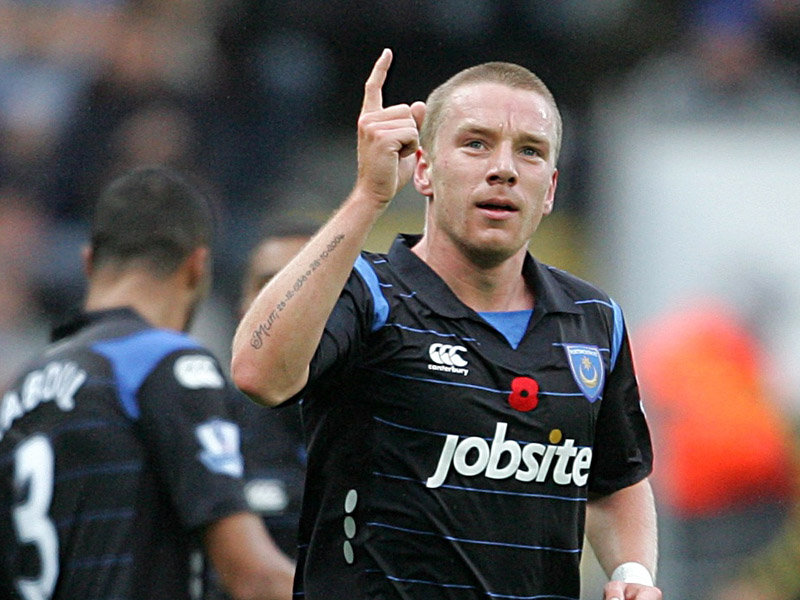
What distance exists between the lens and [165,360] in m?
5.09

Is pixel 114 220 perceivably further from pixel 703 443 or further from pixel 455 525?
pixel 703 443

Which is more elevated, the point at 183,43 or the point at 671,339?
the point at 183,43

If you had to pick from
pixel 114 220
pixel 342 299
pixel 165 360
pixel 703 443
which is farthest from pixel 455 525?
pixel 703 443

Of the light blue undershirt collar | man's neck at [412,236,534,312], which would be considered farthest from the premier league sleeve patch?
the light blue undershirt collar

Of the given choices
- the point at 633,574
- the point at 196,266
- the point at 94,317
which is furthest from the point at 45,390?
the point at 633,574

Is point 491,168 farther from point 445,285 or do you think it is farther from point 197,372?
point 197,372

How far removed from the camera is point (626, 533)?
427 cm

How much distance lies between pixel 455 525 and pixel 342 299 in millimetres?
602

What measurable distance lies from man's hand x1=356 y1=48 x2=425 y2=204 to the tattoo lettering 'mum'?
18cm

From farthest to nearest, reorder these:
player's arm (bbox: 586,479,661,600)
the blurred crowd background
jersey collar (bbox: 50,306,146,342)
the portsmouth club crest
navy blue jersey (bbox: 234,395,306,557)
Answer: the blurred crowd background < navy blue jersey (bbox: 234,395,306,557) < jersey collar (bbox: 50,306,146,342) < player's arm (bbox: 586,479,661,600) < the portsmouth club crest

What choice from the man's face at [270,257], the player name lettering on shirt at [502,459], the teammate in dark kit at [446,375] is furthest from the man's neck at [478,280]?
the man's face at [270,257]

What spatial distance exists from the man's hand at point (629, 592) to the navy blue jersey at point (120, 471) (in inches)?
57.6

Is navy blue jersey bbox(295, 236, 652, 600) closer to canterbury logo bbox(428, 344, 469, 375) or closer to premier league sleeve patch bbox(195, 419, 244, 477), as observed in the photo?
canterbury logo bbox(428, 344, 469, 375)

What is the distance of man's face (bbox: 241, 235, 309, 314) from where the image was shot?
6461 millimetres
